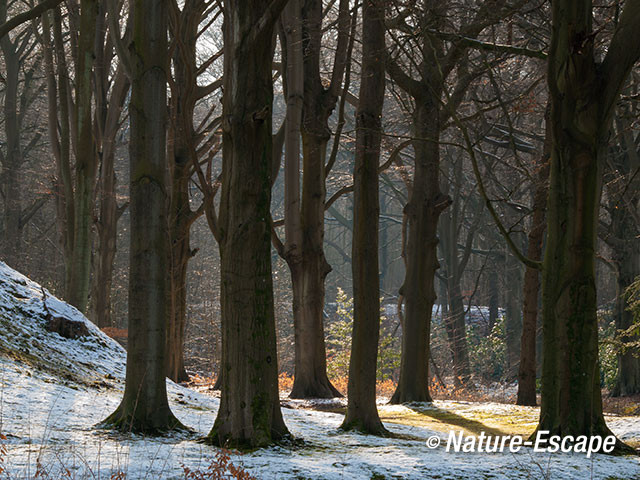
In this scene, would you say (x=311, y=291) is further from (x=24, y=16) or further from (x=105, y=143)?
(x=24, y=16)

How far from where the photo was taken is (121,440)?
17.9 ft

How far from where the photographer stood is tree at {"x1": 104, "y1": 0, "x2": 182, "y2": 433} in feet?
19.9

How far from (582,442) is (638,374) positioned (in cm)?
981

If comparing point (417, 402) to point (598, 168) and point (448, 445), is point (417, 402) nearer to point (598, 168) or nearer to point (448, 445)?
point (448, 445)

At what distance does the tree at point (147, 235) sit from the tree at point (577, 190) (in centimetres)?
371

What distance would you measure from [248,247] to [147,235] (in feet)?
3.32

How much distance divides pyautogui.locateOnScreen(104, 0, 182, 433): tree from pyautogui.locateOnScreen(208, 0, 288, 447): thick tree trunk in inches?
25.9

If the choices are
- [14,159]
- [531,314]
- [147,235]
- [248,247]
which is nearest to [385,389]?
[531,314]

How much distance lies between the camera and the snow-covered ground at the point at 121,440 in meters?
4.64

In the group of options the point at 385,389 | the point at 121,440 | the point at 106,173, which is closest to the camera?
the point at 121,440

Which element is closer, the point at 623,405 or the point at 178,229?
the point at 623,405

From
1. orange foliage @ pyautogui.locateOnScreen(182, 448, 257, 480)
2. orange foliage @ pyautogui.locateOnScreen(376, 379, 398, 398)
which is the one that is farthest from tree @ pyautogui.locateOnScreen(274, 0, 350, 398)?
orange foliage @ pyautogui.locateOnScreen(182, 448, 257, 480)

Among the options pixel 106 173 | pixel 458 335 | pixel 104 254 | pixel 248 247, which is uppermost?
pixel 106 173

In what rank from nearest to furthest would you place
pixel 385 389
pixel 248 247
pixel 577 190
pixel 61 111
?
pixel 248 247 → pixel 577 190 → pixel 61 111 → pixel 385 389
